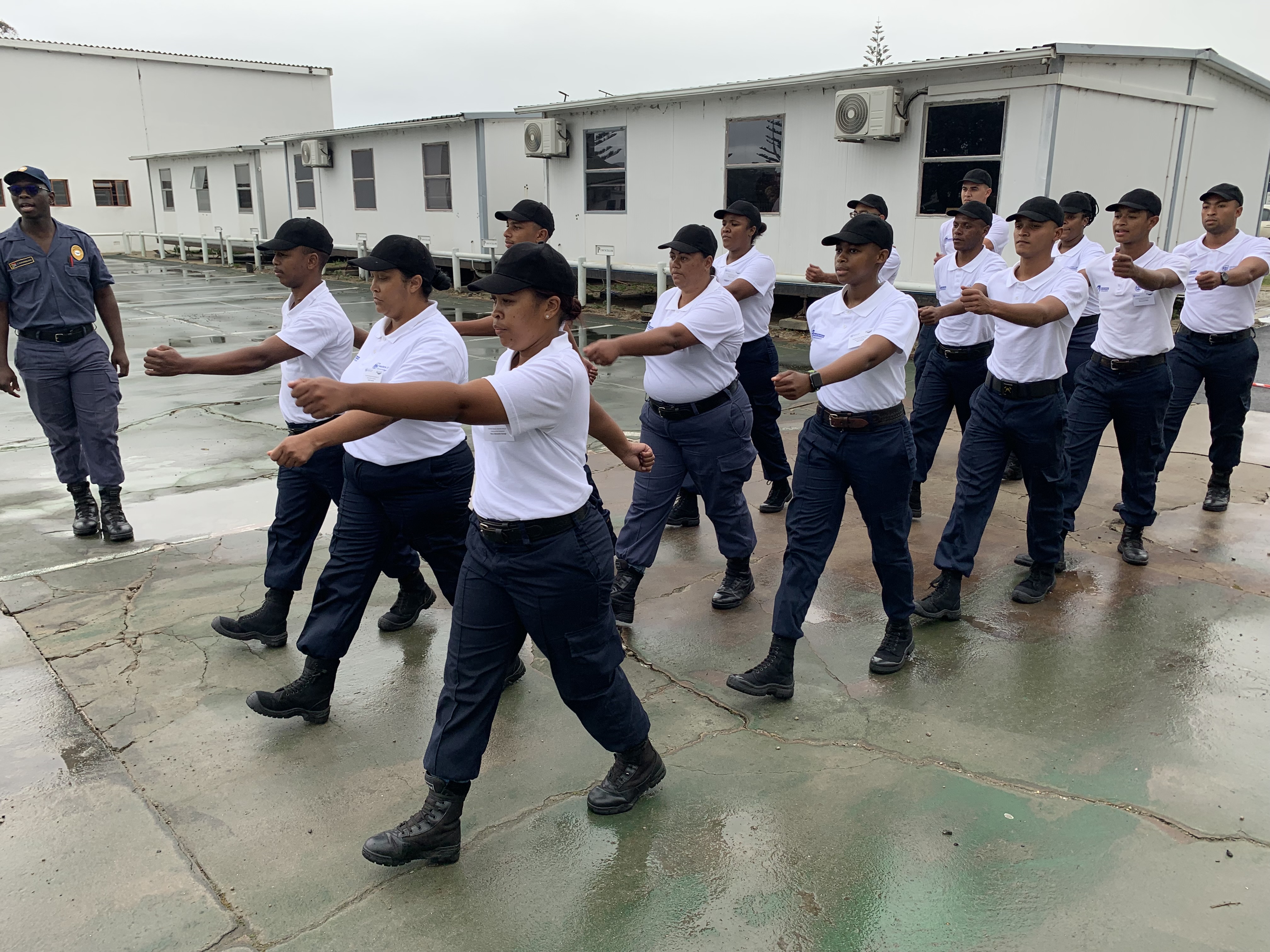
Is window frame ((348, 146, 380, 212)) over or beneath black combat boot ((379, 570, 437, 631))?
over

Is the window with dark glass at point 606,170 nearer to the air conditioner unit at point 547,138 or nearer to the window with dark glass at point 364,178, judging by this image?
the air conditioner unit at point 547,138

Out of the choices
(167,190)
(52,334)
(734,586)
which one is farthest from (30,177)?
(167,190)

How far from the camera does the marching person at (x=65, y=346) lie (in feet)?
17.7

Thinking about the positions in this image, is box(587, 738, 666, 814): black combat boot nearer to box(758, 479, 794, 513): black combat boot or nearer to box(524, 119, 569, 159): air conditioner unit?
box(758, 479, 794, 513): black combat boot

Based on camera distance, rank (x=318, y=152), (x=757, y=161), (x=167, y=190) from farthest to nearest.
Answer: (x=167, y=190) < (x=318, y=152) < (x=757, y=161)

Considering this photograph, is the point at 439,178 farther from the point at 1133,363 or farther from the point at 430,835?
the point at 430,835

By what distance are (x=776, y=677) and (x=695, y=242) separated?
2.01 metres

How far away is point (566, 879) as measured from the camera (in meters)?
2.72

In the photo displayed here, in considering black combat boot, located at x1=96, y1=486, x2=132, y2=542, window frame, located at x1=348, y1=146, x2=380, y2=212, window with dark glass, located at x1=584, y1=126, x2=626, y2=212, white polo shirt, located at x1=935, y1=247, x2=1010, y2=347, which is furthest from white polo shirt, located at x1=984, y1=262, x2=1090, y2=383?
window frame, located at x1=348, y1=146, x2=380, y2=212

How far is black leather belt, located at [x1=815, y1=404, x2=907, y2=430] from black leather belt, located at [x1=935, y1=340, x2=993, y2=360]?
2.04 meters

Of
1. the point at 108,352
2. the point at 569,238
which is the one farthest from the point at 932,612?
the point at 569,238

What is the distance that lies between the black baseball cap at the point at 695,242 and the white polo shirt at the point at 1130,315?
2.12 meters

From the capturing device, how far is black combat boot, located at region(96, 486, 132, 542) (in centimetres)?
550

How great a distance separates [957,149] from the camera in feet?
34.9
